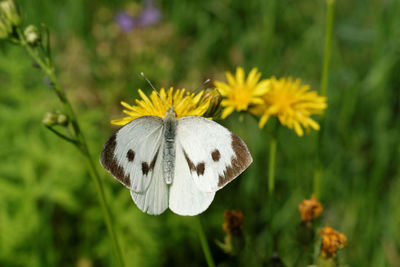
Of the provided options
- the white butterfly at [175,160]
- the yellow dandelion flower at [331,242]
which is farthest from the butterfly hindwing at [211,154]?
the yellow dandelion flower at [331,242]

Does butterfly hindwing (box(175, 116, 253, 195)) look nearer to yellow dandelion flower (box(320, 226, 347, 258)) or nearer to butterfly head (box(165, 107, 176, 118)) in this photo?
butterfly head (box(165, 107, 176, 118))

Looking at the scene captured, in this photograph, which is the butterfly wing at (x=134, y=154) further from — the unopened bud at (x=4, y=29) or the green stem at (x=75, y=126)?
the unopened bud at (x=4, y=29)

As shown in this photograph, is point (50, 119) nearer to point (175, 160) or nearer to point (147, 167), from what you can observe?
point (147, 167)

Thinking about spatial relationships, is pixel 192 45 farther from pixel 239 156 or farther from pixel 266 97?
pixel 239 156

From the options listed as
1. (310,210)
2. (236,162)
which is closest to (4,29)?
(236,162)

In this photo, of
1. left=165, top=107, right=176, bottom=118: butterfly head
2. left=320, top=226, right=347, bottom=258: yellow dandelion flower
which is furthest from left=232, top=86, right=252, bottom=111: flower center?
left=320, top=226, right=347, bottom=258: yellow dandelion flower
